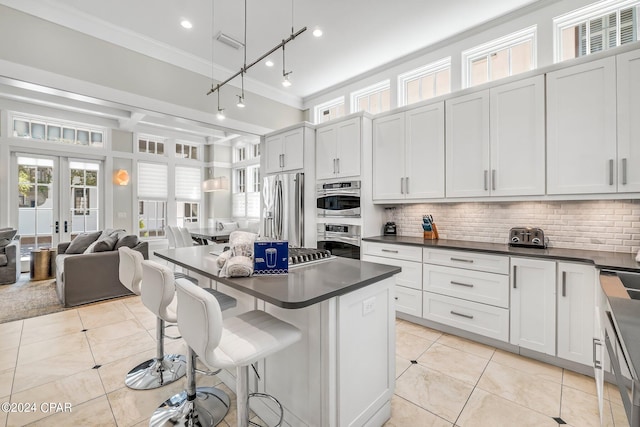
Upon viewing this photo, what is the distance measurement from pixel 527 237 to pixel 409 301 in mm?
1364

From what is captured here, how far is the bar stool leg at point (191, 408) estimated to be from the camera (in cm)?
174

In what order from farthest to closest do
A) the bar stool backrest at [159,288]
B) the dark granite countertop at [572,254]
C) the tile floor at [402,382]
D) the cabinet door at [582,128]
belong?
1. the cabinet door at [582,128]
2. the dark granite countertop at [572,254]
3. the tile floor at [402,382]
4. the bar stool backrest at [159,288]

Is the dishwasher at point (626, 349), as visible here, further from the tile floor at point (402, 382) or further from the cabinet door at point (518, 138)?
the cabinet door at point (518, 138)

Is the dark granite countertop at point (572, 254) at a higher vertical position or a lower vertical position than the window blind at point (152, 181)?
lower

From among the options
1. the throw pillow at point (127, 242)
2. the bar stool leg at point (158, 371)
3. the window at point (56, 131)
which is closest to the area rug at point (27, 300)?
the throw pillow at point (127, 242)

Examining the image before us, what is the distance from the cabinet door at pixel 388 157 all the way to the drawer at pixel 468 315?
4.35ft

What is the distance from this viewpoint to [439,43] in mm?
3607

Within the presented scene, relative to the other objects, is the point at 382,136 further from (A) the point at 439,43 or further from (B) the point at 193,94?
(B) the point at 193,94

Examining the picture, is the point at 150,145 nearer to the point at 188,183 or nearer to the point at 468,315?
the point at 188,183

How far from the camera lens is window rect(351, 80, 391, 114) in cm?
430

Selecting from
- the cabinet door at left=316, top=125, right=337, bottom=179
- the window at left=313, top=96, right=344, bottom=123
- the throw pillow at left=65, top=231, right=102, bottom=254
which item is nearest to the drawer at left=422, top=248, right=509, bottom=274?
the cabinet door at left=316, top=125, right=337, bottom=179

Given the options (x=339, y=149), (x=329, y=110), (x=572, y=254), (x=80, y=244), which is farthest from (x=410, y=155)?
(x=80, y=244)

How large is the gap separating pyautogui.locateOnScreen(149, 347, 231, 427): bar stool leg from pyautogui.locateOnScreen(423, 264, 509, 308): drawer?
7.31 feet

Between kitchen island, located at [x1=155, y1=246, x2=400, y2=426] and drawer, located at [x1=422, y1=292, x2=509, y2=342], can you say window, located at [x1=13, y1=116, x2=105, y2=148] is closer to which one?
kitchen island, located at [x1=155, y1=246, x2=400, y2=426]
